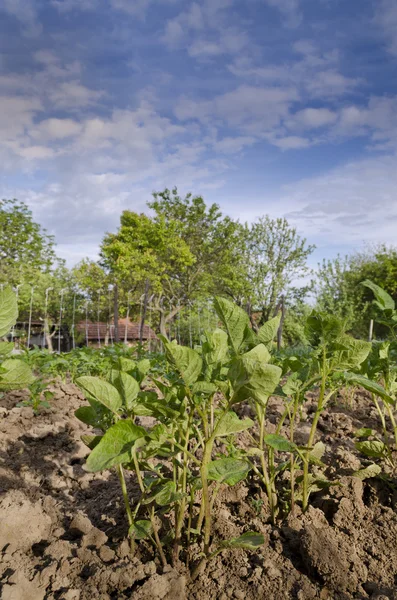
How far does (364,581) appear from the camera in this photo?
4.68ft

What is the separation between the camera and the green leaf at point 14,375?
1.10 m

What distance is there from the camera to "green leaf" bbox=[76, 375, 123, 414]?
1.05 m

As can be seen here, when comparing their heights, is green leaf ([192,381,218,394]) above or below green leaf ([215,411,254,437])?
above

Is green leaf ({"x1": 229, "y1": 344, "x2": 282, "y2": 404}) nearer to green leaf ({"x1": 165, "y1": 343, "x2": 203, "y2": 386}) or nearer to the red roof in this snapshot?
green leaf ({"x1": 165, "y1": 343, "x2": 203, "y2": 386})

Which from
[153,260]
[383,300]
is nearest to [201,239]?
[153,260]

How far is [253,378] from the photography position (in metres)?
0.98

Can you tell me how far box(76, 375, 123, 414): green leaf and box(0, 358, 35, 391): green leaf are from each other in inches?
5.9

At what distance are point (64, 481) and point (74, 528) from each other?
0.49 metres

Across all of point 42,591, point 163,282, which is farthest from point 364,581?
point 163,282

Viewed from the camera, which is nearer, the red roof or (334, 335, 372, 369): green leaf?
(334, 335, 372, 369): green leaf

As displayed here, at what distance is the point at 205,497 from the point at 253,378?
0.53 meters

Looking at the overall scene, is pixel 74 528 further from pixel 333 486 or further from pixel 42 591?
pixel 333 486

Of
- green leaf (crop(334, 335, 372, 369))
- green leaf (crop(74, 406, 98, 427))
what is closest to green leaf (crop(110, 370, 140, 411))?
green leaf (crop(74, 406, 98, 427))

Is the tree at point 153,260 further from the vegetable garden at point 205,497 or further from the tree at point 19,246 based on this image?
the vegetable garden at point 205,497
